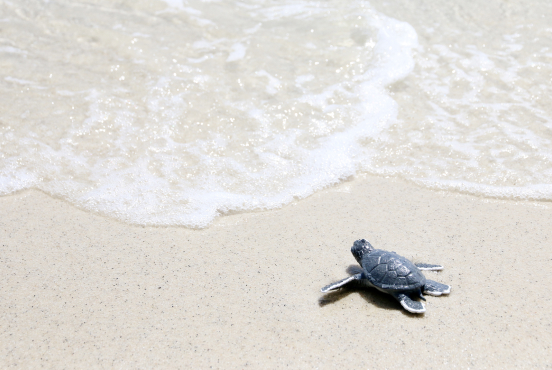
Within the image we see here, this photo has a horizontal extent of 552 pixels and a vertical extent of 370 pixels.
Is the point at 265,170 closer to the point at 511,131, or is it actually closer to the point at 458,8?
the point at 511,131

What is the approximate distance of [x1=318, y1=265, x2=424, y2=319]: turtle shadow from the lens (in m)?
2.74

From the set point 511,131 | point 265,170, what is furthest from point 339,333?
point 511,131

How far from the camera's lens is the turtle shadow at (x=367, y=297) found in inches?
108

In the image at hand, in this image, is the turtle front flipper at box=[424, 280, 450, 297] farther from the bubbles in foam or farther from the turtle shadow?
the bubbles in foam

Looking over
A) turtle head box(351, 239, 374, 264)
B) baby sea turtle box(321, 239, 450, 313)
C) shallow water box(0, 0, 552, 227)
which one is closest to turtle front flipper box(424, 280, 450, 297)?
baby sea turtle box(321, 239, 450, 313)

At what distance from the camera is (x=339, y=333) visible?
2549 mm

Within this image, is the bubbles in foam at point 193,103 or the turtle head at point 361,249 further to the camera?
the bubbles in foam at point 193,103

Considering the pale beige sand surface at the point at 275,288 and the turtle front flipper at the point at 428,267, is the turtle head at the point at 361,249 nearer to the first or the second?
the pale beige sand surface at the point at 275,288

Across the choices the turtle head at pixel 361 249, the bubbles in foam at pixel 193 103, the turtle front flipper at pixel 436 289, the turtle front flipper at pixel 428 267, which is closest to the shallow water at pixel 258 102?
the bubbles in foam at pixel 193 103

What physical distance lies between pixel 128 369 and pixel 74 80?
3.99 metres

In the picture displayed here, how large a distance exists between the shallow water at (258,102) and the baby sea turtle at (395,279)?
4.14 ft

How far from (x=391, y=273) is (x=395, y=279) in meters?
0.04

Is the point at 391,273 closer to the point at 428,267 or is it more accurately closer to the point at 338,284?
the point at 338,284

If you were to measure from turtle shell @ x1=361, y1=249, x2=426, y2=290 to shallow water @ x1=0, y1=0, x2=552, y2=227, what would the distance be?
1309 millimetres
